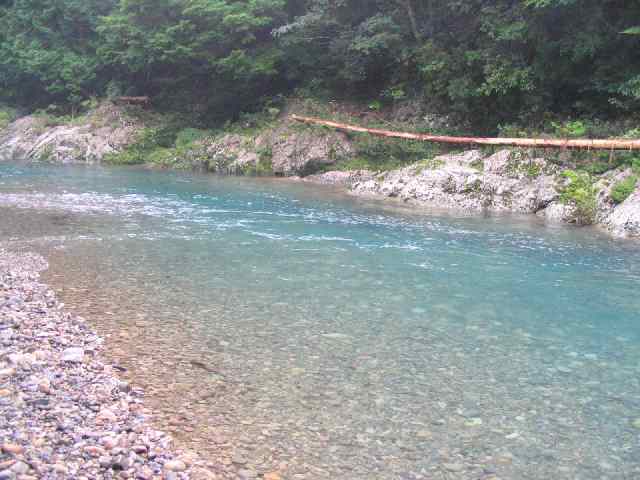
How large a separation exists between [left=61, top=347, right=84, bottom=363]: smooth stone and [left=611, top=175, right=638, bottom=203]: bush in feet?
42.0

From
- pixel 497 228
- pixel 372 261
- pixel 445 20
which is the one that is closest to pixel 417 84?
pixel 445 20

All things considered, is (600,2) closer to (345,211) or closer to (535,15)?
(535,15)

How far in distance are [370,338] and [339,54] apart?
2225cm

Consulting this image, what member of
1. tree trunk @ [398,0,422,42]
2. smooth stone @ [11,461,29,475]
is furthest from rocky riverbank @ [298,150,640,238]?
smooth stone @ [11,461,29,475]

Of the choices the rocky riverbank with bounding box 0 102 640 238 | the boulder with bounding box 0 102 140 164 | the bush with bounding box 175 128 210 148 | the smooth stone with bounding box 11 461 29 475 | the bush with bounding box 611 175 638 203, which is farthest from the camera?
the boulder with bounding box 0 102 140 164

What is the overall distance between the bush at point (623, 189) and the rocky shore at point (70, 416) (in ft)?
41.0

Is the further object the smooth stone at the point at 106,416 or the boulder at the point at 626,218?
the boulder at the point at 626,218

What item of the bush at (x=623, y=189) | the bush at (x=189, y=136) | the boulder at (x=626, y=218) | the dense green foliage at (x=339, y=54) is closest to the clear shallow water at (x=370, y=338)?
the boulder at (x=626, y=218)

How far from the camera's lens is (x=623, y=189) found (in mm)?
14125

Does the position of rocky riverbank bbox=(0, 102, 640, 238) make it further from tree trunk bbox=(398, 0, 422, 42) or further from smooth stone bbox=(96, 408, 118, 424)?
smooth stone bbox=(96, 408, 118, 424)

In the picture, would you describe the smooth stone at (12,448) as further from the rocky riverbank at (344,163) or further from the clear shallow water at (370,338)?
the rocky riverbank at (344,163)

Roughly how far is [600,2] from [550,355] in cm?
1532

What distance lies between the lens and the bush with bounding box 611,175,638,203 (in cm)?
1404

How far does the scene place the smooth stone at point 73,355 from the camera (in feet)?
17.1
